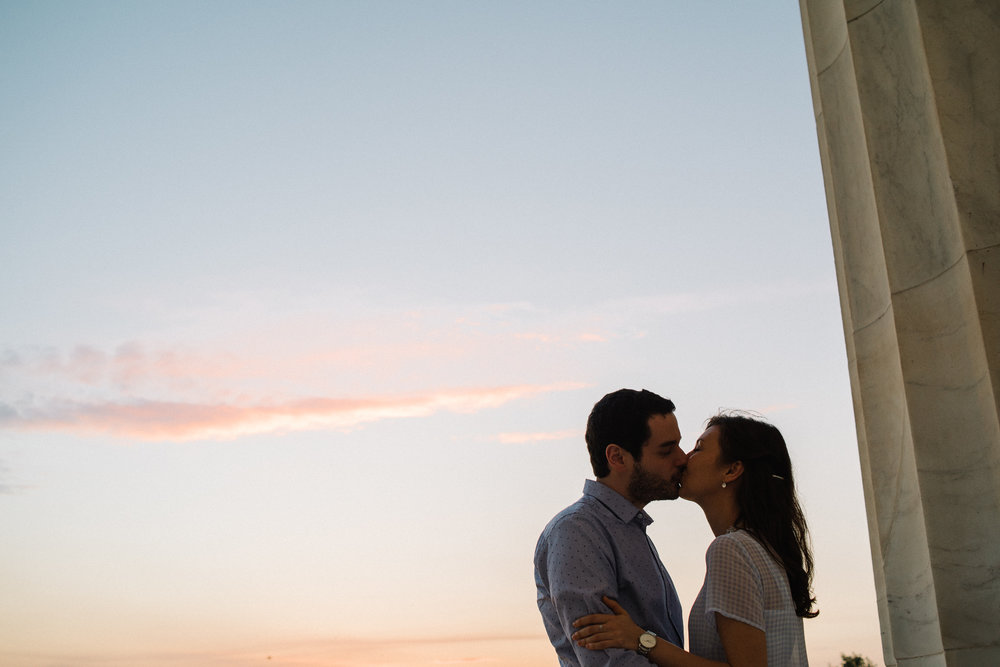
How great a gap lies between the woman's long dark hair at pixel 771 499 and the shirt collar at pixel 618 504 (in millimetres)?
1061

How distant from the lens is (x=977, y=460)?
835 cm

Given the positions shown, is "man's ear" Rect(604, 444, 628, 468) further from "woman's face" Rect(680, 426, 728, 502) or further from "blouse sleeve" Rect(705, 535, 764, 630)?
"blouse sleeve" Rect(705, 535, 764, 630)

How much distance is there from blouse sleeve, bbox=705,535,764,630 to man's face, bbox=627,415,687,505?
105 centimetres

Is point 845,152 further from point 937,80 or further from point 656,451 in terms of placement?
point 656,451

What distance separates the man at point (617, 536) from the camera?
30.2 ft

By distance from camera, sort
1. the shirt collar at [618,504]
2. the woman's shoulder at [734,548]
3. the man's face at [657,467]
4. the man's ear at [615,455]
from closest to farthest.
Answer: the woman's shoulder at [734,548]
the shirt collar at [618,504]
the man's face at [657,467]
the man's ear at [615,455]

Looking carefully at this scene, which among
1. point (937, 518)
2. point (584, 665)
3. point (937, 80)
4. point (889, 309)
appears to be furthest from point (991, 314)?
point (584, 665)

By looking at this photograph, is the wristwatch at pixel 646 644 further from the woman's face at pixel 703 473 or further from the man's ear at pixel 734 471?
the man's ear at pixel 734 471

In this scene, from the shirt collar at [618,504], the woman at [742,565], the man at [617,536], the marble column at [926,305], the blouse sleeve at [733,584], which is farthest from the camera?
the shirt collar at [618,504]

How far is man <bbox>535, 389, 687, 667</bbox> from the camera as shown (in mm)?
9211

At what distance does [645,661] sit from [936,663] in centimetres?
257

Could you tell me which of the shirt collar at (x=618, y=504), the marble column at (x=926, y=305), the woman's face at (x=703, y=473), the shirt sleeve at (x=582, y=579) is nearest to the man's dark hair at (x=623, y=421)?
the shirt collar at (x=618, y=504)

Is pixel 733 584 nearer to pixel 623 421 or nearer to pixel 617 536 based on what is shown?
pixel 617 536

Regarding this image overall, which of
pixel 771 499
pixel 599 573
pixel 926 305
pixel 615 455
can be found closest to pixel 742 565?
pixel 771 499
